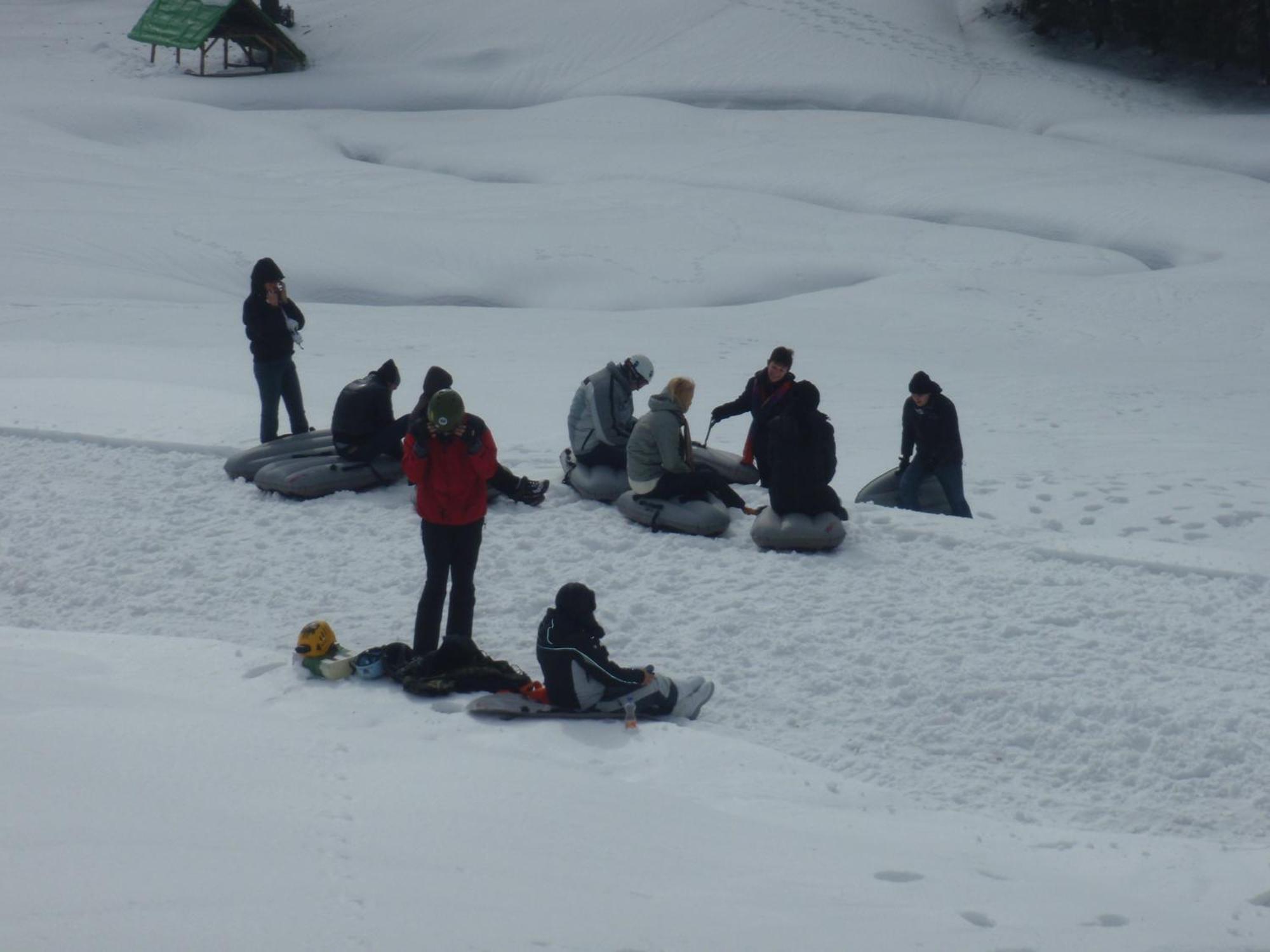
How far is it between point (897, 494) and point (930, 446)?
22.8 inches

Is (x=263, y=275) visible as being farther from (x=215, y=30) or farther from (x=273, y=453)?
(x=215, y=30)

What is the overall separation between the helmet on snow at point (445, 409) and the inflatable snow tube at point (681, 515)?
261 centimetres

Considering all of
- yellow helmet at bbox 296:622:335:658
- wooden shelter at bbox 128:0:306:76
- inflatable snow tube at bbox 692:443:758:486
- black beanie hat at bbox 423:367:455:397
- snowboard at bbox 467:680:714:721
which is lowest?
snowboard at bbox 467:680:714:721

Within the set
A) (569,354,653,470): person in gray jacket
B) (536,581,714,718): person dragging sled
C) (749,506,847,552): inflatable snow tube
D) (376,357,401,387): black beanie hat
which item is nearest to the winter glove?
(536,581,714,718): person dragging sled

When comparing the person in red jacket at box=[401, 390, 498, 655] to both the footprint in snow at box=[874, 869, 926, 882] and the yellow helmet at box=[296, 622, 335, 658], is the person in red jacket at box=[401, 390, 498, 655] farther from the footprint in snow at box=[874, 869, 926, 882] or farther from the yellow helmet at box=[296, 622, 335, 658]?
the footprint in snow at box=[874, 869, 926, 882]

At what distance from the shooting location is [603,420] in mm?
9547

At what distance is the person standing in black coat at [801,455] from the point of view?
8648 mm

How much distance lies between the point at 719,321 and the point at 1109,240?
9.34 metres

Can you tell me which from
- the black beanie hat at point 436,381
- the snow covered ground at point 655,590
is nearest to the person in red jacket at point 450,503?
the snow covered ground at point 655,590

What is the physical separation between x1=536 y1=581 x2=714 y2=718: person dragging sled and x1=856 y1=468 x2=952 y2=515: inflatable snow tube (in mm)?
4045

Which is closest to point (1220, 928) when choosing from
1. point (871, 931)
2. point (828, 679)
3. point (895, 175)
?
point (871, 931)

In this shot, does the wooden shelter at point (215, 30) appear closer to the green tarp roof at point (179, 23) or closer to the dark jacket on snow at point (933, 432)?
the green tarp roof at point (179, 23)

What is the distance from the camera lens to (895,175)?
27281mm

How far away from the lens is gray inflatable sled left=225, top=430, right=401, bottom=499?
9.59 m
